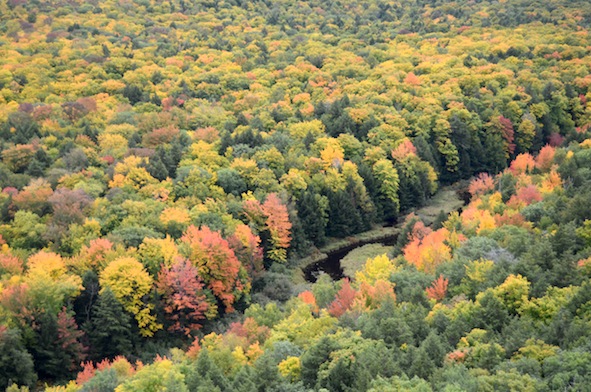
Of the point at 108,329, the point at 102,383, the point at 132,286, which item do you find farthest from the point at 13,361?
the point at 132,286

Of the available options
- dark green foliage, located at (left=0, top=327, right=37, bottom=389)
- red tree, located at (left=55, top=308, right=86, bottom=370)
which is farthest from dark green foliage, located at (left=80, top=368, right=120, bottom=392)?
red tree, located at (left=55, top=308, right=86, bottom=370)

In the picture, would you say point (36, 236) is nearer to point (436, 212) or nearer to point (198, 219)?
point (198, 219)

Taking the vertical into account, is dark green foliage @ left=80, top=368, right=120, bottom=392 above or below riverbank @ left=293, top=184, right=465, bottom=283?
above

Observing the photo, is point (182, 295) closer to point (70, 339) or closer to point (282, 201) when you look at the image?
point (70, 339)

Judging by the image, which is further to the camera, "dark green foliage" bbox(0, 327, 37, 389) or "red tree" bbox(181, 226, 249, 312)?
"red tree" bbox(181, 226, 249, 312)

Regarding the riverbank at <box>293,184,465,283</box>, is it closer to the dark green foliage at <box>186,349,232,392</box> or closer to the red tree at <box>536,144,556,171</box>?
the red tree at <box>536,144,556,171</box>

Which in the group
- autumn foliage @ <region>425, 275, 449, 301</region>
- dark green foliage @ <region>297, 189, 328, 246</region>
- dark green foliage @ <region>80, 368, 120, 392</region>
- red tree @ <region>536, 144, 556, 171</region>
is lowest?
dark green foliage @ <region>297, 189, 328, 246</region>

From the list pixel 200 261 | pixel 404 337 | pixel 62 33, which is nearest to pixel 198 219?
pixel 200 261

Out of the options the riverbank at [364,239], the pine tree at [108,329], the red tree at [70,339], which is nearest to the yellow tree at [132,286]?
the pine tree at [108,329]

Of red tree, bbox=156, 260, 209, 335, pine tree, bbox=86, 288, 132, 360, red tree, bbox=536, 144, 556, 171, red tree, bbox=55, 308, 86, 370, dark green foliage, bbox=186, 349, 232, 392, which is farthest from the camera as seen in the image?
red tree, bbox=536, 144, 556, 171
